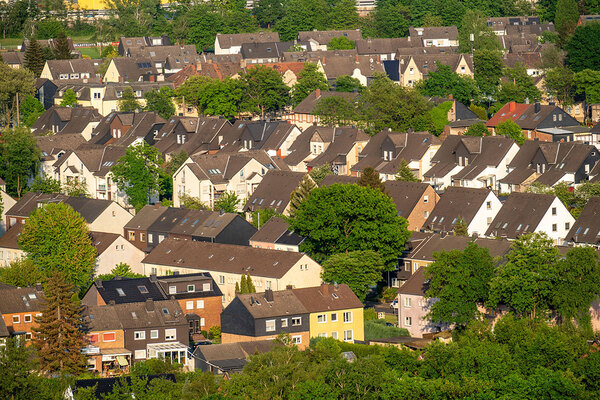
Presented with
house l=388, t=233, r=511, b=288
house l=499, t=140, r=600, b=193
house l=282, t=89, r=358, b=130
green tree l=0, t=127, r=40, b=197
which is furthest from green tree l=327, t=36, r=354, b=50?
house l=388, t=233, r=511, b=288

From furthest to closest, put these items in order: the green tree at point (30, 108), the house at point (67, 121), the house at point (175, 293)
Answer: the green tree at point (30, 108), the house at point (67, 121), the house at point (175, 293)

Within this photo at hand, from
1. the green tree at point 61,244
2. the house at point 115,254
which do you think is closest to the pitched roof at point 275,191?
the house at point 115,254

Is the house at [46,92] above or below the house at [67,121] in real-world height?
above

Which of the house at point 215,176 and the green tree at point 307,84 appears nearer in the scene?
the house at point 215,176

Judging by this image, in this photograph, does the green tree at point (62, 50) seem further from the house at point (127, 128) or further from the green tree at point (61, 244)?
the green tree at point (61, 244)

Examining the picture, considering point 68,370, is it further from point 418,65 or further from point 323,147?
point 418,65

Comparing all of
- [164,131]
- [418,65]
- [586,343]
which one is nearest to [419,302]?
[586,343]

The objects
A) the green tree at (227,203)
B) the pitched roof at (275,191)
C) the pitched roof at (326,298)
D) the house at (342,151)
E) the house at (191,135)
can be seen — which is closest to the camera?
the pitched roof at (326,298)

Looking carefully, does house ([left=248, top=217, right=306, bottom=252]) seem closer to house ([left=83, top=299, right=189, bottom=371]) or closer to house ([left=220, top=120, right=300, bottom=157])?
house ([left=83, top=299, right=189, bottom=371])
